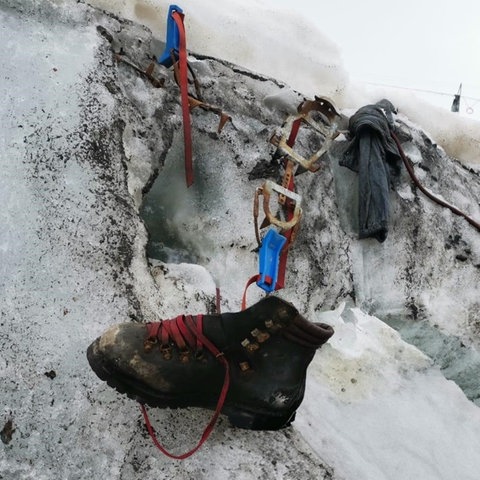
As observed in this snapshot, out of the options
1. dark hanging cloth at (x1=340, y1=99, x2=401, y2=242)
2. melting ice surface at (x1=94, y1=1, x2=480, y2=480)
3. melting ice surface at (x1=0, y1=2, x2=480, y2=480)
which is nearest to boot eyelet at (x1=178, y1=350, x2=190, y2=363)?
melting ice surface at (x1=0, y1=2, x2=480, y2=480)

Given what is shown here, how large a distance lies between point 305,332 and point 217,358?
0.90 ft

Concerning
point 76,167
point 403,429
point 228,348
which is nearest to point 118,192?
point 76,167

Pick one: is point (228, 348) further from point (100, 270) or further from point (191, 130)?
point (191, 130)

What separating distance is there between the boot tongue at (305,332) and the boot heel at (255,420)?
269mm

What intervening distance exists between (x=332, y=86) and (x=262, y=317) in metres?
2.93

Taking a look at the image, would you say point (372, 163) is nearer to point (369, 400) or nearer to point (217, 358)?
point (369, 400)

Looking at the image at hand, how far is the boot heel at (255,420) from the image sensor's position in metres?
1.78

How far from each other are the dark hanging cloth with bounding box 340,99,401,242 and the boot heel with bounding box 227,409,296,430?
4.88 feet

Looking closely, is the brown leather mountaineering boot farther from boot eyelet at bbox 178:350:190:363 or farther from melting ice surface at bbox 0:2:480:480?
melting ice surface at bbox 0:2:480:480

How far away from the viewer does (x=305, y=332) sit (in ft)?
5.49

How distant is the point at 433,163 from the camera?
3750 millimetres

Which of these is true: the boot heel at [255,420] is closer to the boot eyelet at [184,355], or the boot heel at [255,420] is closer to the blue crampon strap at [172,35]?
the boot eyelet at [184,355]

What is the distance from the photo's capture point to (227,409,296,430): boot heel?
178 centimetres

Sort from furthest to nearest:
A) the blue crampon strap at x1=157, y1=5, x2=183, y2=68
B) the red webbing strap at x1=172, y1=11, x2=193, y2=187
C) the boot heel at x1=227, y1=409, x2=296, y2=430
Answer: the blue crampon strap at x1=157, y1=5, x2=183, y2=68, the red webbing strap at x1=172, y1=11, x2=193, y2=187, the boot heel at x1=227, y1=409, x2=296, y2=430
